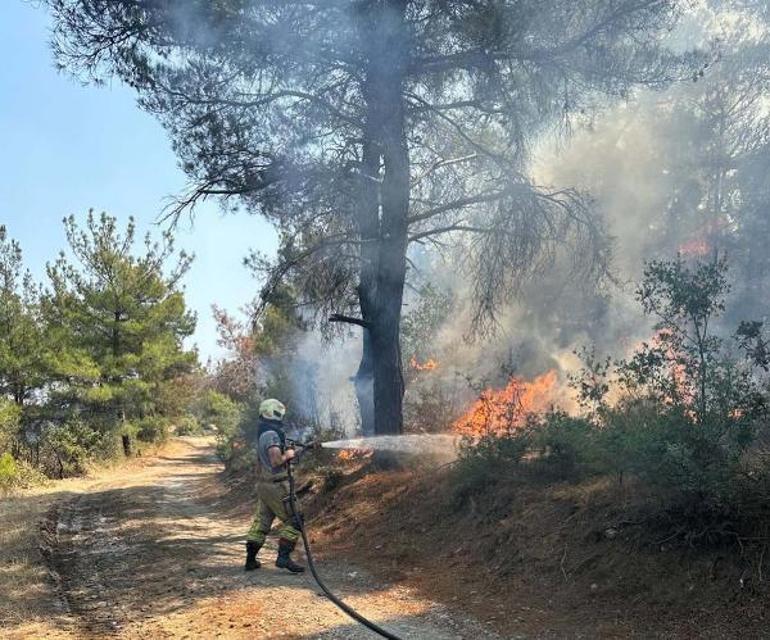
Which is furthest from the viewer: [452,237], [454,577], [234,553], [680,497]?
[452,237]

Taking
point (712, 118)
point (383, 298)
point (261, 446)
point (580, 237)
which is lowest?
point (261, 446)

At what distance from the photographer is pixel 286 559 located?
714 cm

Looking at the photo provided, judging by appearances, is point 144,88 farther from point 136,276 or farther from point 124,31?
point 136,276

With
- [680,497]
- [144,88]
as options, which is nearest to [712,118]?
[144,88]

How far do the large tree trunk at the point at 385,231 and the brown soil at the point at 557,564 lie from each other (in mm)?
2294

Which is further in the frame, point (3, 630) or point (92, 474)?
point (92, 474)

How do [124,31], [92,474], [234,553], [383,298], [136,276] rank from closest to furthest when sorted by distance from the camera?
[234,553], [124,31], [383,298], [92,474], [136,276]

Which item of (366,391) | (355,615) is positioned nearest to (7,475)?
(366,391)

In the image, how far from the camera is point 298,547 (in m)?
8.71

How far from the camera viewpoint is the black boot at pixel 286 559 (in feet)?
23.2

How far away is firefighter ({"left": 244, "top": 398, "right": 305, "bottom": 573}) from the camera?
282 inches

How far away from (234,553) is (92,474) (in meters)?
16.6

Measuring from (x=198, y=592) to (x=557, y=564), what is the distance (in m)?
3.43

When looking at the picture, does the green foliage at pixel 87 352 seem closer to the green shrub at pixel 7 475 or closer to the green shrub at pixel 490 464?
the green shrub at pixel 7 475
